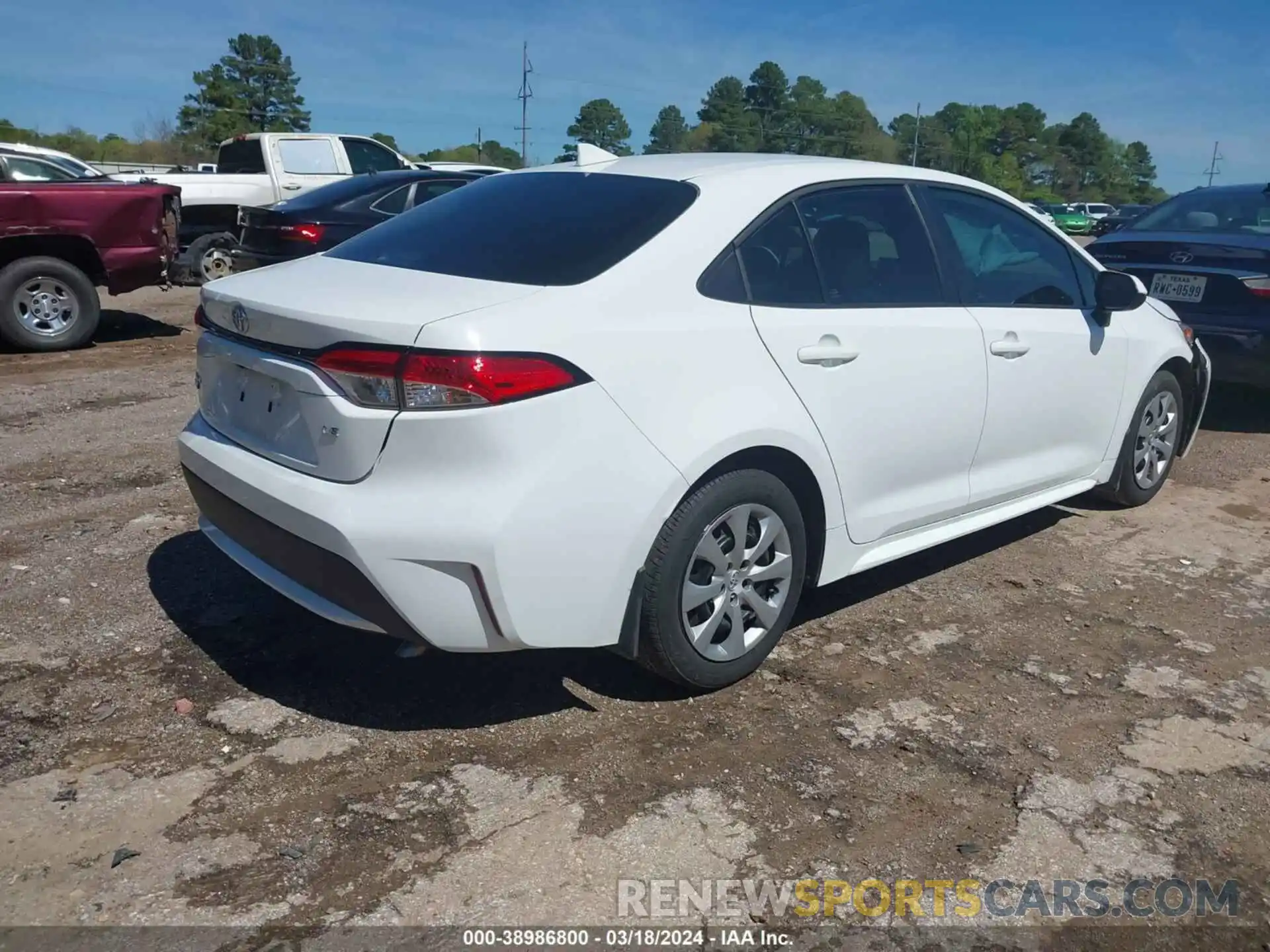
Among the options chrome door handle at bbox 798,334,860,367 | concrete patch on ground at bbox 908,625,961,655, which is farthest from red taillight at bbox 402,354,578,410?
concrete patch on ground at bbox 908,625,961,655

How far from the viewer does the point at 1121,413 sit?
16.4 feet

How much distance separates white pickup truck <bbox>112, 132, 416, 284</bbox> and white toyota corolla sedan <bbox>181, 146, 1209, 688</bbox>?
9259mm

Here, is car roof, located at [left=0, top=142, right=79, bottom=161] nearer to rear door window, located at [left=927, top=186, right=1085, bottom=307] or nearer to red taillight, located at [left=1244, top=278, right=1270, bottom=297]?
rear door window, located at [left=927, top=186, right=1085, bottom=307]

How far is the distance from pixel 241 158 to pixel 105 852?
12.7 m

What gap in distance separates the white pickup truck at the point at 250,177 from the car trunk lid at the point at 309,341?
911cm

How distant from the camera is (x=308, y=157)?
13.6 m

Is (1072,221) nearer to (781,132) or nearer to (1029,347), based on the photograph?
(781,132)

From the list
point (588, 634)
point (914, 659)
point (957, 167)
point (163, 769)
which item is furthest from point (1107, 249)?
point (957, 167)

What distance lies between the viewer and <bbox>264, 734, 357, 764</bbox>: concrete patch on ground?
3.02 m

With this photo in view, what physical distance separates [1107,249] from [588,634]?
6.08 meters

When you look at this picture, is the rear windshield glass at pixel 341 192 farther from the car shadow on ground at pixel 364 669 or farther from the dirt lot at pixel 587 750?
the car shadow on ground at pixel 364 669

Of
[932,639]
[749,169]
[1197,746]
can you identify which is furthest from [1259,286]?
[749,169]

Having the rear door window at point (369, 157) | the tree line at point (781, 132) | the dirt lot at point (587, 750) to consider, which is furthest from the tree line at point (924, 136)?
the dirt lot at point (587, 750)

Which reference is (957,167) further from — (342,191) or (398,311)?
(398,311)
